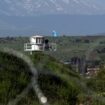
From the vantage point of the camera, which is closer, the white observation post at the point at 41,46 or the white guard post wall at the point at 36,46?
the white observation post at the point at 41,46

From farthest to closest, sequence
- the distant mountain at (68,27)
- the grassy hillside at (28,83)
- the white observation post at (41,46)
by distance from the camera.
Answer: the white observation post at (41,46)
the distant mountain at (68,27)
the grassy hillside at (28,83)

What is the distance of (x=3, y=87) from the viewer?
5945 mm

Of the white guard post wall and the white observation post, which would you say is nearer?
the white observation post

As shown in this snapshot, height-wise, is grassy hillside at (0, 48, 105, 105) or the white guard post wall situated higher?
the white guard post wall

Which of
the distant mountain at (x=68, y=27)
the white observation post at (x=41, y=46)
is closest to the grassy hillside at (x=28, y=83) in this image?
the distant mountain at (x=68, y=27)

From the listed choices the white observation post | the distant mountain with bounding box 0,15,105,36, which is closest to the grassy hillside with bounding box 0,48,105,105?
the distant mountain with bounding box 0,15,105,36

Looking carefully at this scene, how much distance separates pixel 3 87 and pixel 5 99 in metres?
0.24

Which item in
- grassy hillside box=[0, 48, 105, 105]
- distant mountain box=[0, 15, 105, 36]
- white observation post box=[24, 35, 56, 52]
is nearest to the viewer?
grassy hillside box=[0, 48, 105, 105]

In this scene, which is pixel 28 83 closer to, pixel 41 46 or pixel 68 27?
pixel 41 46

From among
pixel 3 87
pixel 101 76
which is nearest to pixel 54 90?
pixel 3 87

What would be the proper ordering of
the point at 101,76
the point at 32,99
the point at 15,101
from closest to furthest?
1. the point at 15,101
2. the point at 32,99
3. the point at 101,76

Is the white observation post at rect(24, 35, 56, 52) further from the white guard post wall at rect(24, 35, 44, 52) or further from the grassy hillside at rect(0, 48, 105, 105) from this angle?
the grassy hillside at rect(0, 48, 105, 105)

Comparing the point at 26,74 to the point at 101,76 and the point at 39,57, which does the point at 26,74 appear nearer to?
the point at 39,57

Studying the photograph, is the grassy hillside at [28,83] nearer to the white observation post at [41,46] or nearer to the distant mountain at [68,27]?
the distant mountain at [68,27]
